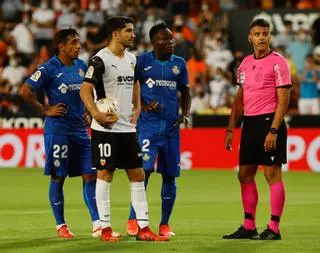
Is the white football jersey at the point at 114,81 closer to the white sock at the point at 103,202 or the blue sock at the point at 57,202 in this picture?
the white sock at the point at 103,202

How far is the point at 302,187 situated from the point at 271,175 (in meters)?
7.99

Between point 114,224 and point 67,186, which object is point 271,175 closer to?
point 114,224

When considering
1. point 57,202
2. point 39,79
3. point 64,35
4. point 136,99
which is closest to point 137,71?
point 136,99

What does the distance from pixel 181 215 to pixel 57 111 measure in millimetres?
3039

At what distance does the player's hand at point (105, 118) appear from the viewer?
1116 centimetres

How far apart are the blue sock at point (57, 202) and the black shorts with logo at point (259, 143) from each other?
205cm

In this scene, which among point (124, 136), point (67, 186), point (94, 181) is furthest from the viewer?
point (67, 186)

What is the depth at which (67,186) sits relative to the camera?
19562 millimetres

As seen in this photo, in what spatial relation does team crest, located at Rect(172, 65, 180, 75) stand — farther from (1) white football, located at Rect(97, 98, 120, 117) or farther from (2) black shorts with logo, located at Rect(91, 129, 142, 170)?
(1) white football, located at Rect(97, 98, 120, 117)

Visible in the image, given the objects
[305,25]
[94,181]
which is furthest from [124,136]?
[305,25]

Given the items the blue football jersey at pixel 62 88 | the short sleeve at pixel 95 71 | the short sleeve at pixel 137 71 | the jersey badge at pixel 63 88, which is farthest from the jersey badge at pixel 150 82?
the short sleeve at pixel 95 71

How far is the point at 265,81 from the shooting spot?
11844 millimetres

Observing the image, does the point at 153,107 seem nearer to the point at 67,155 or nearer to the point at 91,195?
the point at 67,155

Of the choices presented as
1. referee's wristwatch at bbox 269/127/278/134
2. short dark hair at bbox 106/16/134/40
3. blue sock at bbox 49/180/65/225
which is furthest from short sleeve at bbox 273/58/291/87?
blue sock at bbox 49/180/65/225
